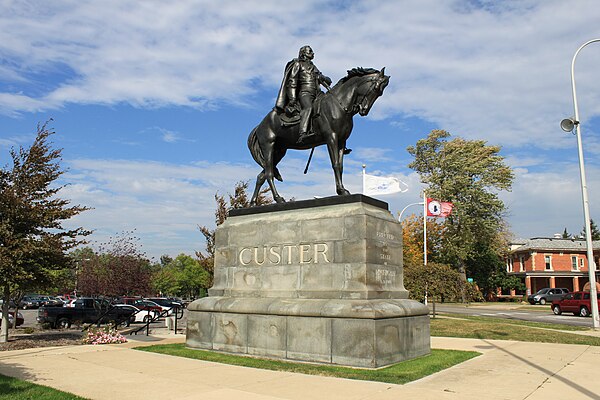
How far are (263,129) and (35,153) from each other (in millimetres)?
7763

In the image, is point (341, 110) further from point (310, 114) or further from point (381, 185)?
point (381, 185)

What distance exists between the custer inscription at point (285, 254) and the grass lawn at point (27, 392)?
18.2ft

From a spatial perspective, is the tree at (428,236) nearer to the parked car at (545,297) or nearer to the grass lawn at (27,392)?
the parked car at (545,297)

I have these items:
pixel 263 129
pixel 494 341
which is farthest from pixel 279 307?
pixel 494 341

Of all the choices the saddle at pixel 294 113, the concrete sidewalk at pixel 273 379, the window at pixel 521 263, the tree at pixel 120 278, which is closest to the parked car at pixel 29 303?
the tree at pixel 120 278

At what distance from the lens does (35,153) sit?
648 inches

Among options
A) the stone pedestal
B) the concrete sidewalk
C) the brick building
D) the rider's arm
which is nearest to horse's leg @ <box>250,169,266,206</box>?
the stone pedestal

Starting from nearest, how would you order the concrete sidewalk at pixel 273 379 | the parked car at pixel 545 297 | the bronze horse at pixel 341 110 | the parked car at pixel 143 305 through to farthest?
the concrete sidewalk at pixel 273 379, the bronze horse at pixel 341 110, the parked car at pixel 143 305, the parked car at pixel 545 297

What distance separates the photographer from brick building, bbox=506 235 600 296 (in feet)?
225

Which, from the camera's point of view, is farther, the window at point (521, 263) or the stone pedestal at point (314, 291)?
the window at point (521, 263)

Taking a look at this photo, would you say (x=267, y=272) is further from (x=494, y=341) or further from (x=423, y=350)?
(x=494, y=341)

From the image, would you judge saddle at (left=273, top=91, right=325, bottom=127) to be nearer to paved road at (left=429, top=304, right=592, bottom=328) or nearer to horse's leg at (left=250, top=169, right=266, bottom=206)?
horse's leg at (left=250, top=169, right=266, bottom=206)

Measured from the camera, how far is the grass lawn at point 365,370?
9055mm

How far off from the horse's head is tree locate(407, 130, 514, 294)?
4264cm
